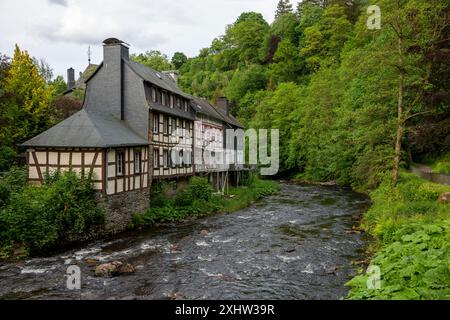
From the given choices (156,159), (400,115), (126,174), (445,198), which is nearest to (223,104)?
(156,159)

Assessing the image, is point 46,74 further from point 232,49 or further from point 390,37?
point 390,37

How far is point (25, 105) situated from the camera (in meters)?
27.1

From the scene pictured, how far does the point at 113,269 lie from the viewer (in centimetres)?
1295

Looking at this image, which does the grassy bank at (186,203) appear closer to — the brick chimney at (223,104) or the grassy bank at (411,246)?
the grassy bank at (411,246)

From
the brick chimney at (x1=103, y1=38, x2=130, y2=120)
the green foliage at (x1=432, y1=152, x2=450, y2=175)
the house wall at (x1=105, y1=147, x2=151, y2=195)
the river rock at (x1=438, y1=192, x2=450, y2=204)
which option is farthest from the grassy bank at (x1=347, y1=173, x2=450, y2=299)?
the brick chimney at (x1=103, y1=38, x2=130, y2=120)

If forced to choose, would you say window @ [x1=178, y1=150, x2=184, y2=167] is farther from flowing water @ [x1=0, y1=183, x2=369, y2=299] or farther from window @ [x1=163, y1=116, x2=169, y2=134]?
flowing water @ [x1=0, y1=183, x2=369, y2=299]

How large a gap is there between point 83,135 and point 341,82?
32.9 metres

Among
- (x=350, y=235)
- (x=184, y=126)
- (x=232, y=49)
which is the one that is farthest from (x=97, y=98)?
(x=232, y=49)

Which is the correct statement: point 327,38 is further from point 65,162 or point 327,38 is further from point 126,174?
point 65,162

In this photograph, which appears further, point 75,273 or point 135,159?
point 135,159

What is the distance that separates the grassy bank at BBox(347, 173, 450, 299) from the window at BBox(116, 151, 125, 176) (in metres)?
12.4

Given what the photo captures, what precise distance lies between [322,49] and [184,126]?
40763mm

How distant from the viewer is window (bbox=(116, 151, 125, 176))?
19562mm

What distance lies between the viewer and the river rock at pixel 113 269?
12.8 meters
